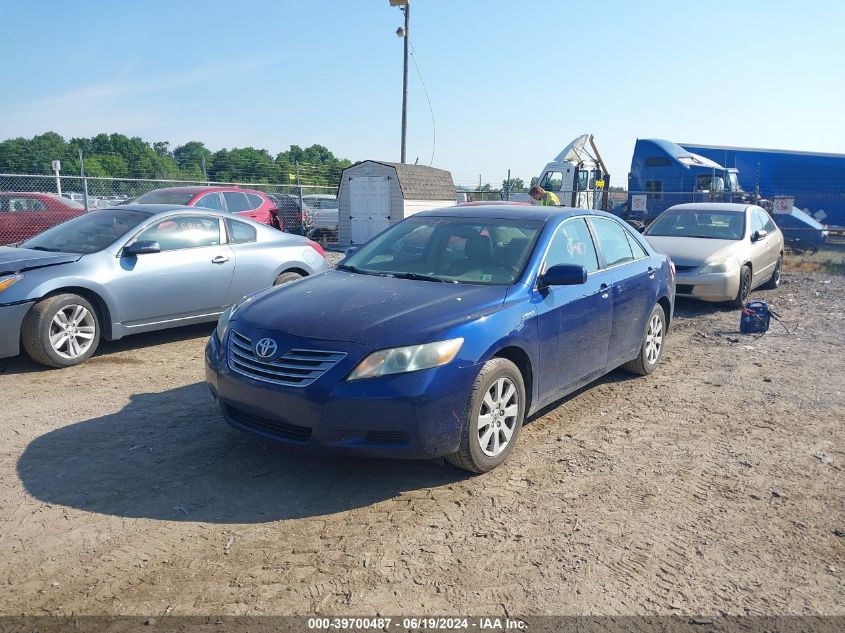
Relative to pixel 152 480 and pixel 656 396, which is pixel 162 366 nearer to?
pixel 152 480

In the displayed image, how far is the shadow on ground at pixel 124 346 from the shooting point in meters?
6.30

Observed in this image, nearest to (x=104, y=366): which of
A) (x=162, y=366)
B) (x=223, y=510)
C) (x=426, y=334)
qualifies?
(x=162, y=366)

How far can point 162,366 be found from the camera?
6523mm

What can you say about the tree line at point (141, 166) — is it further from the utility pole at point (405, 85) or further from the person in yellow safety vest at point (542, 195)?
the person in yellow safety vest at point (542, 195)

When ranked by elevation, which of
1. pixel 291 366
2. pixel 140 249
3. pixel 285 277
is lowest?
pixel 285 277

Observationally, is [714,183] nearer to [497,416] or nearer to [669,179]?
[669,179]

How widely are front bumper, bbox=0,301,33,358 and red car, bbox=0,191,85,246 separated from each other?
787cm

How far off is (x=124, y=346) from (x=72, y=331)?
3.12 feet

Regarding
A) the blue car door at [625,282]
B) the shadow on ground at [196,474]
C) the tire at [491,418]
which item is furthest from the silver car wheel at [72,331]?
the blue car door at [625,282]

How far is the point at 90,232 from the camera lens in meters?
7.05

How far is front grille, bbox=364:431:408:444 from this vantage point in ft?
12.1

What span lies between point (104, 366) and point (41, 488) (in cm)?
279

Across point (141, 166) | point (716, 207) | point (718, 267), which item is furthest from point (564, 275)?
point (141, 166)

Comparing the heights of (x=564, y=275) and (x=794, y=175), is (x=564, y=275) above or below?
below
